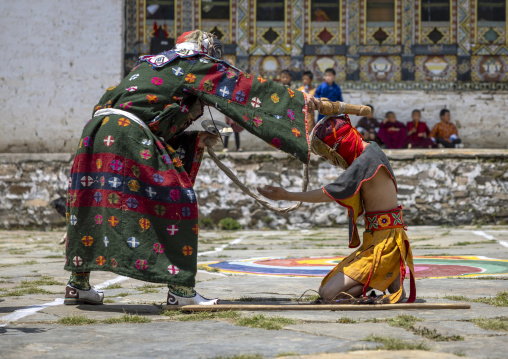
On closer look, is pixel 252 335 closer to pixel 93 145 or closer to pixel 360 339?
pixel 360 339

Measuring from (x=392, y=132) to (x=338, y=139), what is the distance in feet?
35.4

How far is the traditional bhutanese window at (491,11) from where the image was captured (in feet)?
51.1

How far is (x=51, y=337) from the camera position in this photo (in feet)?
10.0

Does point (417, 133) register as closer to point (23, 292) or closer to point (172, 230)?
point (23, 292)

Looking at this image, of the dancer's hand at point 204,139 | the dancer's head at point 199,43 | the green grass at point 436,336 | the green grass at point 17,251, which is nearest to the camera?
the green grass at point 436,336

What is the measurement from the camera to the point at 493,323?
127 inches

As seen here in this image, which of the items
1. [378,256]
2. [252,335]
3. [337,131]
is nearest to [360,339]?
[252,335]

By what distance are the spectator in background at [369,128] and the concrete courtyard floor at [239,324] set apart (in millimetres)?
8795

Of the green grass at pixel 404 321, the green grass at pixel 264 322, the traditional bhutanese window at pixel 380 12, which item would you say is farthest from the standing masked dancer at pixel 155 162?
the traditional bhutanese window at pixel 380 12

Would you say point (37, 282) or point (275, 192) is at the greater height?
point (275, 192)

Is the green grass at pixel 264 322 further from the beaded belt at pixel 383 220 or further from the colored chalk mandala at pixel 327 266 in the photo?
the colored chalk mandala at pixel 327 266

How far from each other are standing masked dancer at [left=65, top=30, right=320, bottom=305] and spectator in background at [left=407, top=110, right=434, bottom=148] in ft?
35.6

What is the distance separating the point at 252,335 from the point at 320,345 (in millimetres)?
347

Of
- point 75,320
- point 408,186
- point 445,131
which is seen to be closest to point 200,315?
point 75,320
